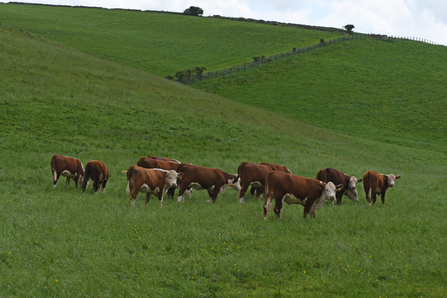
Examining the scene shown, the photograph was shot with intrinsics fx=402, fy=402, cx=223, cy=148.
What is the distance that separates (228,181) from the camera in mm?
16438

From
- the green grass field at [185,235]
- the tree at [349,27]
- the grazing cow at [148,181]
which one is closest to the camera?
the green grass field at [185,235]

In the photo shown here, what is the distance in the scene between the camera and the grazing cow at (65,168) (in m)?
16.1

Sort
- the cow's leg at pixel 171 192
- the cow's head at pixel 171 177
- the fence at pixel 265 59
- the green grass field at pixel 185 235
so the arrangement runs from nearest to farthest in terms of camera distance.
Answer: the green grass field at pixel 185 235
the cow's head at pixel 171 177
the cow's leg at pixel 171 192
the fence at pixel 265 59

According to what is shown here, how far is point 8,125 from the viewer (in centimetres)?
2538

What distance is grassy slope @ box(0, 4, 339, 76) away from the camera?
7731 centimetres

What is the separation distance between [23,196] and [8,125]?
44.8 feet

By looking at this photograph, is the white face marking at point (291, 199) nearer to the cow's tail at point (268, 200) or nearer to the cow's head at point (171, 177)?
the cow's tail at point (268, 200)

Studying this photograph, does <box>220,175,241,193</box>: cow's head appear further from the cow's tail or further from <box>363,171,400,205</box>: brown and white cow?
<box>363,171,400,205</box>: brown and white cow

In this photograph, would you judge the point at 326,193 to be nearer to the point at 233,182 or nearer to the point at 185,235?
the point at 185,235

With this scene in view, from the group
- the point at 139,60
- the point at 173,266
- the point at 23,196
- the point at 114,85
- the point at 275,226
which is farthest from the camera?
the point at 139,60

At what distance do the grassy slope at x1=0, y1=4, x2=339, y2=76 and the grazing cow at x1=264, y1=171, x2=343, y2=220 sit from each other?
61.2 metres

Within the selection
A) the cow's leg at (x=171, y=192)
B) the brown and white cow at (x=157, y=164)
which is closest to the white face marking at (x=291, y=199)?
the cow's leg at (x=171, y=192)

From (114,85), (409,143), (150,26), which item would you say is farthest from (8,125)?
(150,26)

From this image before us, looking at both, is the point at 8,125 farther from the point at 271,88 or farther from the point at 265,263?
the point at 271,88
